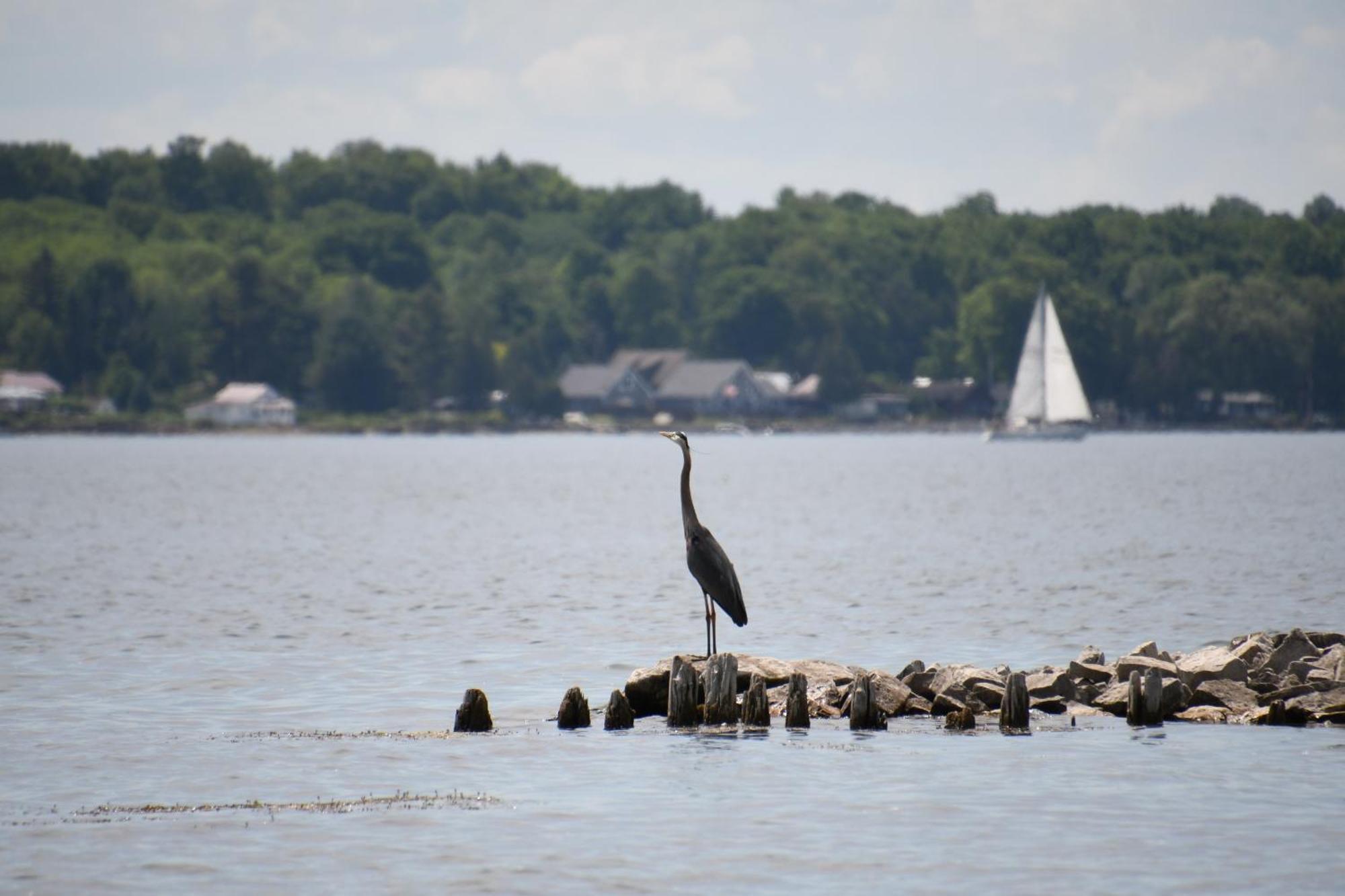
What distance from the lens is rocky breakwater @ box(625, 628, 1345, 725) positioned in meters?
25.0

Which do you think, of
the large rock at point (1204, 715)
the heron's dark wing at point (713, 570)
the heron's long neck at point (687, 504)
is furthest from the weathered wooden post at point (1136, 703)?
the heron's long neck at point (687, 504)

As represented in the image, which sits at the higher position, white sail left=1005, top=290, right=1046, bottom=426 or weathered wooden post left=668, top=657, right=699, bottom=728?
white sail left=1005, top=290, right=1046, bottom=426

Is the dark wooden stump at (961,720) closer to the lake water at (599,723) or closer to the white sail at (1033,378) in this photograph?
the lake water at (599,723)

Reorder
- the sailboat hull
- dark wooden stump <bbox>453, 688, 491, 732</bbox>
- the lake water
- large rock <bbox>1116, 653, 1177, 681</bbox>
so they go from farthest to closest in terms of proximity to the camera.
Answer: the sailboat hull
large rock <bbox>1116, 653, 1177, 681</bbox>
dark wooden stump <bbox>453, 688, 491, 732</bbox>
the lake water

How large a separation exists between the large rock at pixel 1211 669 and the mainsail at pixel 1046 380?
148 m

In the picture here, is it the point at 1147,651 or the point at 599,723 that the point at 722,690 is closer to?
the point at 599,723

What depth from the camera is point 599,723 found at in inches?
994

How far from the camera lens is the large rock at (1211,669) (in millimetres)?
25984

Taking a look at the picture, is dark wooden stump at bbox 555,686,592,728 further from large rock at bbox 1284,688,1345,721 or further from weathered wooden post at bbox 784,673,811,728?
large rock at bbox 1284,688,1345,721

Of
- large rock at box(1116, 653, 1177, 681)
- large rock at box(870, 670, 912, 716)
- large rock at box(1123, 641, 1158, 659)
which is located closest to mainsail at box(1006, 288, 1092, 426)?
large rock at box(1123, 641, 1158, 659)

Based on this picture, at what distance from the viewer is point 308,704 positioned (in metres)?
27.7

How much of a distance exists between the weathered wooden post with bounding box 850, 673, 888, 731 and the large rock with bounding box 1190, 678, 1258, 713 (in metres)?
4.61

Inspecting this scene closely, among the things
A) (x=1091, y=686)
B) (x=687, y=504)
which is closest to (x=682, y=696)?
(x=687, y=504)

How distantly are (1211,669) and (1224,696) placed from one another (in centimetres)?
51
